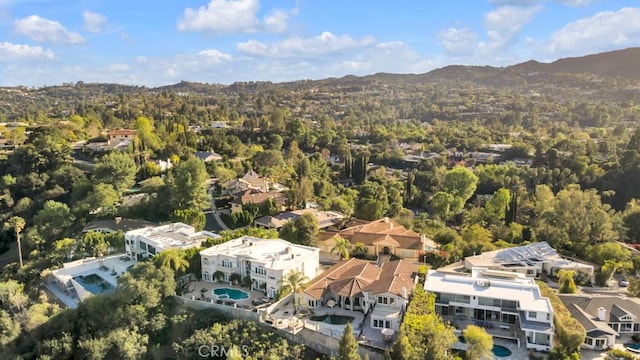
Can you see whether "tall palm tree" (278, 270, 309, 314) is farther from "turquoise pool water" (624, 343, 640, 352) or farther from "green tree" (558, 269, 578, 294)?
"turquoise pool water" (624, 343, 640, 352)

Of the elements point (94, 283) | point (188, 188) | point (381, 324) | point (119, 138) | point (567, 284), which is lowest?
point (94, 283)

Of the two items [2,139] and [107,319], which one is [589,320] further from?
[2,139]

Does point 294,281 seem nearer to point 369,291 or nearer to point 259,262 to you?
point 259,262

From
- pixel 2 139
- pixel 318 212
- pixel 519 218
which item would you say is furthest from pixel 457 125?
pixel 2 139

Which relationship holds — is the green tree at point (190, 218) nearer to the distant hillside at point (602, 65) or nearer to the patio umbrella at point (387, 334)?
the patio umbrella at point (387, 334)

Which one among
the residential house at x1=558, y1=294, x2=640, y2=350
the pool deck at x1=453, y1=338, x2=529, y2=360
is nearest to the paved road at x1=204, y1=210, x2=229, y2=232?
the pool deck at x1=453, y1=338, x2=529, y2=360

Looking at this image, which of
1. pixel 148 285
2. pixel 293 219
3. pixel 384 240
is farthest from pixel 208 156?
pixel 148 285
